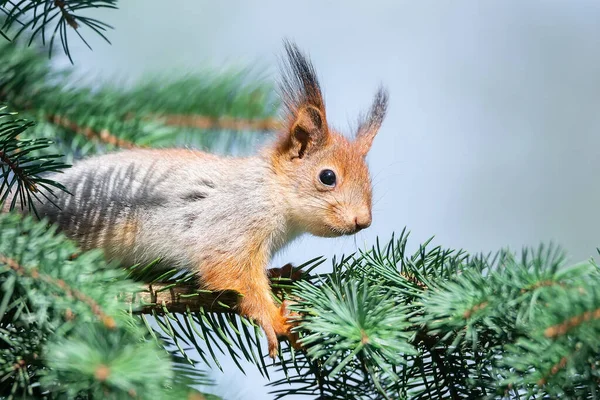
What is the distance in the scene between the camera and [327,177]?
5.18ft

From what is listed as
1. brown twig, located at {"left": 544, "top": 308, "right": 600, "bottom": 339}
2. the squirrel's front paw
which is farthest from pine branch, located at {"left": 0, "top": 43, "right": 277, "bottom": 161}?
brown twig, located at {"left": 544, "top": 308, "right": 600, "bottom": 339}

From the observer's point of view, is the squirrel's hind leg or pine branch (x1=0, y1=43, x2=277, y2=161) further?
pine branch (x1=0, y1=43, x2=277, y2=161)

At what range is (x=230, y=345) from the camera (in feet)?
3.53

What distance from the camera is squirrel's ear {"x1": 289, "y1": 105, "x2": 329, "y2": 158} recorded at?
158 centimetres

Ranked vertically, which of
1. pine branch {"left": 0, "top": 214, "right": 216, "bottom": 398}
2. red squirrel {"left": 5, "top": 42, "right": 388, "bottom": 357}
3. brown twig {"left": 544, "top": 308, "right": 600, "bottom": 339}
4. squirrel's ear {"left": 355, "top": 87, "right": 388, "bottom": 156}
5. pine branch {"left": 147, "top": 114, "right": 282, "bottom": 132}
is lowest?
pine branch {"left": 0, "top": 214, "right": 216, "bottom": 398}

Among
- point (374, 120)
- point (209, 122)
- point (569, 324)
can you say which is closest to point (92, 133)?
point (209, 122)

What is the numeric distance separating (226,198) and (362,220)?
0.32m

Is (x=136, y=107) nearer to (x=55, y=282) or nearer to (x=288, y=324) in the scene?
(x=288, y=324)

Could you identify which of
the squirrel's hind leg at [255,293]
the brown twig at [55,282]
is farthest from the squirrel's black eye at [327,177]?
the brown twig at [55,282]

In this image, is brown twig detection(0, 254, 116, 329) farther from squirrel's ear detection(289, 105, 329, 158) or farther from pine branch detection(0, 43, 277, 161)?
squirrel's ear detection(289, 105, 329, 158)

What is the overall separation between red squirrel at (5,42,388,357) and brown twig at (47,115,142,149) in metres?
0.08

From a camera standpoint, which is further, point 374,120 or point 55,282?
point 374,120

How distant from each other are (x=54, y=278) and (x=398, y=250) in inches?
24.7

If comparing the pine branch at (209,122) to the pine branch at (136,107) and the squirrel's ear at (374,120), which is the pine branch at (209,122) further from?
the squirrel's ear at (374,120)
